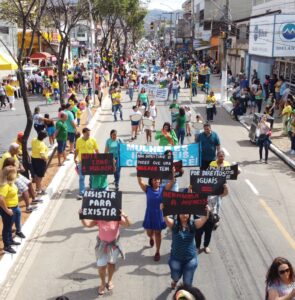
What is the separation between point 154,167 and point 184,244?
2381 mm

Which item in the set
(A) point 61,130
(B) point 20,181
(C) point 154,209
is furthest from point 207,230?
(A) point 61,130

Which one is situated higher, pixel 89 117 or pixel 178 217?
pixel 178 217

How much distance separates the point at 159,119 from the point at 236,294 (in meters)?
16.4

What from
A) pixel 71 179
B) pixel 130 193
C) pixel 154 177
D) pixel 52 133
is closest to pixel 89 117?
pixel 52 133

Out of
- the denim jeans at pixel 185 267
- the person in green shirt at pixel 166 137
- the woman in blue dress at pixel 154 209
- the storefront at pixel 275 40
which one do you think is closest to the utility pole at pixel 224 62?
the storefront at pixel 275 40

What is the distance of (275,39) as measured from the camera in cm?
2361

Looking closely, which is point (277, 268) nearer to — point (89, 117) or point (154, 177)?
point (154, 177)

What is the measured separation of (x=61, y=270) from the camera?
7797 millimetres

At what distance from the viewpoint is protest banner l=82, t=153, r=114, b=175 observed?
9.59m

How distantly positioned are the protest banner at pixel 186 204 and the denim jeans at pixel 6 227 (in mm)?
3024

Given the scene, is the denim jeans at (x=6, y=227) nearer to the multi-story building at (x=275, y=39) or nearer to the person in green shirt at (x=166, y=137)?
the person in green shirt at (x=166, y=137)

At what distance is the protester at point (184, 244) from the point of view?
20.8 feet

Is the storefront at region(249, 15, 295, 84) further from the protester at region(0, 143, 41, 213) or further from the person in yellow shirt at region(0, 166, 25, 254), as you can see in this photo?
the person in yellow shirt at region(0, 166, 25, 254)

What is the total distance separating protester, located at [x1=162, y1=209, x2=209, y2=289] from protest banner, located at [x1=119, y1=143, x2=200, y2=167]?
530 cm
